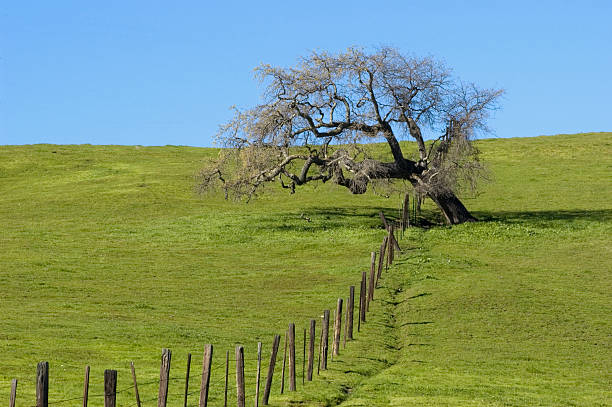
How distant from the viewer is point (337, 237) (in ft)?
176

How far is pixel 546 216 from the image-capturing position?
59.5 metres

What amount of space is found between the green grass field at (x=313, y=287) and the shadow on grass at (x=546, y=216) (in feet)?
0.68

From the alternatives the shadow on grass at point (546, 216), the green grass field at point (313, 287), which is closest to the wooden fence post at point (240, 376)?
the green grass field at point (313, 287)

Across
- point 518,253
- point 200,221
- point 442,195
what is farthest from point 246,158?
point 518,253

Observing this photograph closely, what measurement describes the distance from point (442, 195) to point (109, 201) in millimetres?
26878

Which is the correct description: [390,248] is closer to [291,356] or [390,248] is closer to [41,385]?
[291,356]

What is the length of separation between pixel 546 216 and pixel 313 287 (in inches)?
972

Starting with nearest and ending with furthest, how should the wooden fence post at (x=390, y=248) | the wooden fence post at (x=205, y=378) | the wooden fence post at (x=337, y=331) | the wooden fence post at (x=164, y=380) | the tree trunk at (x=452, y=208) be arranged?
the wooden fence post at (x=164, y=380), the wooden fence post at (x=205, y=378), the wooden fence post at (x=337, y=331), the wooden fence post at (x=390, y=248), the tree trunk at (x=452, y=208)

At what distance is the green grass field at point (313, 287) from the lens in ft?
84.1

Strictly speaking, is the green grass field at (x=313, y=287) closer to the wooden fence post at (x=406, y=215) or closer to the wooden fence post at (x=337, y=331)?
the wooden fence post at (x=337, y=331)

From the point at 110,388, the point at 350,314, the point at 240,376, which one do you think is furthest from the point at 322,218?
the point at 110,388

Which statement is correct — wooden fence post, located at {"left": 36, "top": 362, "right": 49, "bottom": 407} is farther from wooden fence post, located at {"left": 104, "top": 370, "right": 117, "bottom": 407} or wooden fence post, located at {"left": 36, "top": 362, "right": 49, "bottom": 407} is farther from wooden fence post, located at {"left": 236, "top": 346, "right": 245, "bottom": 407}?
wooden fence post, located at {"left": 236, "top": 346, "right": 245, "bottom": 407}

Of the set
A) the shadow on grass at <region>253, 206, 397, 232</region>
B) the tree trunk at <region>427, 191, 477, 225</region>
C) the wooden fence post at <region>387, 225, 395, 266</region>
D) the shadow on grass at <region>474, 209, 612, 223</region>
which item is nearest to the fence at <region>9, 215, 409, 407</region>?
the wooden fence post at <region>387, 225, 395, 266</region>

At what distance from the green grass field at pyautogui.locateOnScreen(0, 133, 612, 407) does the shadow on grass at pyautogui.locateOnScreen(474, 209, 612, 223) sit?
0.68ft
